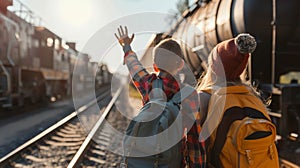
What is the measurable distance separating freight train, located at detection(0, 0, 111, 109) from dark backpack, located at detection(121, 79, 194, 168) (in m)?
5.46

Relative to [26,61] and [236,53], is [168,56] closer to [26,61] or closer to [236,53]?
[236,53]

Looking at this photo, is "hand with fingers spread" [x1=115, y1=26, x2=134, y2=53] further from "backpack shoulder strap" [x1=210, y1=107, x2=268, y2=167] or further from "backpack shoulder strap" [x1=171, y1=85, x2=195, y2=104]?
"backpack shoulder strap" [x1=210, y1=107, x2=268, y2=167]

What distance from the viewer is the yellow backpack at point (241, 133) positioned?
1.55m

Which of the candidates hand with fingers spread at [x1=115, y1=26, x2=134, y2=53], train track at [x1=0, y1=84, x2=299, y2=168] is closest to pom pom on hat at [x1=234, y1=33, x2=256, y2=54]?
hand with fingers spread at [x1=115, y1=26, x2=134, y2=53]

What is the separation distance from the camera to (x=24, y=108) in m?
12.0

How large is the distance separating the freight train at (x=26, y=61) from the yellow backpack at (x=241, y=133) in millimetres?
5577

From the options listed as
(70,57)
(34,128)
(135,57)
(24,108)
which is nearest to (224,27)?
(135,57)

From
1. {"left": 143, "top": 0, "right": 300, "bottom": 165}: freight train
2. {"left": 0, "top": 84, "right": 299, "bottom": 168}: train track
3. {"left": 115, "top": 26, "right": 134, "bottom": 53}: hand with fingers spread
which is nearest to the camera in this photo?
{"left": 115, "top": 26, "right": 134, "bottom": 53}: hand with fingers spread

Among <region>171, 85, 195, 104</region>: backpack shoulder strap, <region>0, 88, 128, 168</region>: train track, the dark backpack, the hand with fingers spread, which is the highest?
the hand with fingers spread

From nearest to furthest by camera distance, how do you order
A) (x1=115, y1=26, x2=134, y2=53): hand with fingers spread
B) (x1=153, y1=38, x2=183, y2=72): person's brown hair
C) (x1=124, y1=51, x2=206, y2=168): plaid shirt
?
(x1=124, y1=51, x2=206, y2=168): plaid shirt, (x1=153, y1=38, x2=183, y2=72): person's brown hair, (x1=115, y1=26, x2=134, y2=53): hand with fingers spread

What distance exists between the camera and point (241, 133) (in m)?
1.54

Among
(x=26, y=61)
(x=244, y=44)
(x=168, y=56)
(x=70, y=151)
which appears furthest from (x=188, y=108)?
(x=26, y=61)

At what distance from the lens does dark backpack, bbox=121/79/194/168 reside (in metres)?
1.61

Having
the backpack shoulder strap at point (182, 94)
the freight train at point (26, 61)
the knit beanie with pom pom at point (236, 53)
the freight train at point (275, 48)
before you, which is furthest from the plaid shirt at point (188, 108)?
the freight train at point (26, 61)
